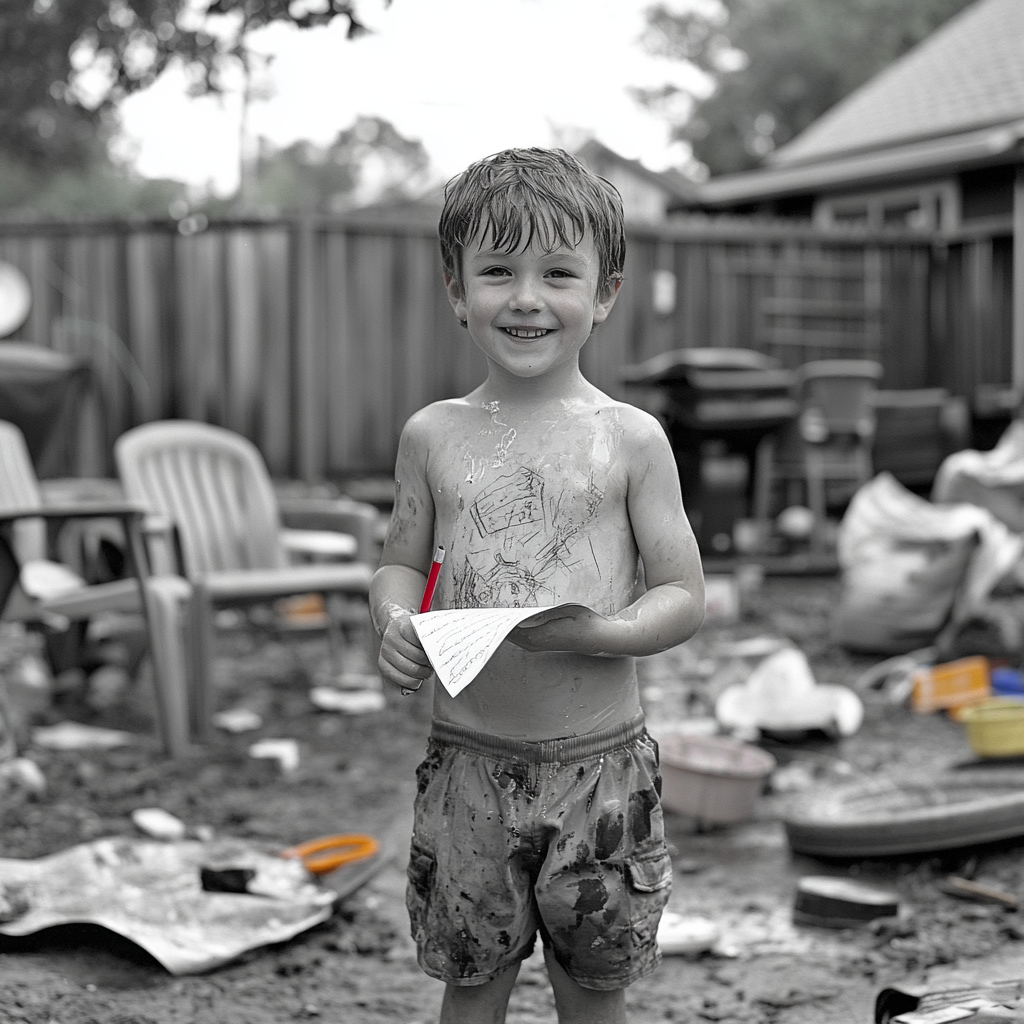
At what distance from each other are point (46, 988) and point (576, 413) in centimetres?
150

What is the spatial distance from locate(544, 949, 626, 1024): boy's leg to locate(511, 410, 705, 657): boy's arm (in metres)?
0.53

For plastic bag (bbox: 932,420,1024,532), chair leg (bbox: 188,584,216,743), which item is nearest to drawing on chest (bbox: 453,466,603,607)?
chair leg (bbox: 188,584,216,743)

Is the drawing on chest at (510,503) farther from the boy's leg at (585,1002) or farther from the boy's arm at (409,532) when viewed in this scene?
the boy's leg at (585,1002)

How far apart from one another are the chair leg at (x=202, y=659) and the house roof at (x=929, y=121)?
9.82 metres

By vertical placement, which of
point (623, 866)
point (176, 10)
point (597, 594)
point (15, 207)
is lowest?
point (623, 866)

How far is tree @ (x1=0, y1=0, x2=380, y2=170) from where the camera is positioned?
342 cm

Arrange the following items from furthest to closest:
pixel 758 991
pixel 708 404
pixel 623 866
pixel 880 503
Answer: pixel 708 404 < pixel 880 503 < pixel 758 991 < pixel 623 866

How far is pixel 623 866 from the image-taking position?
178 centimetres

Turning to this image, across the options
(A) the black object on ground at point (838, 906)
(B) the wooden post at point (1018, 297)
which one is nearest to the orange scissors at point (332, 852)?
(A) the black object on ground at point (838, 906)

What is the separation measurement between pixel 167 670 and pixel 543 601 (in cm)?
279

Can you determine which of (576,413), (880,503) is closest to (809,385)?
(880,503)

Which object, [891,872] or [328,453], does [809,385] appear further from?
[891,872]

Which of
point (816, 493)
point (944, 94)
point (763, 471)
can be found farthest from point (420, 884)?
point (944, 94)

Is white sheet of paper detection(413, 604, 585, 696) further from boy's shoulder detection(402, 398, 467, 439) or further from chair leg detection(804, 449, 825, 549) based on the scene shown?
chair leg detection(804, 449, 825, 549)
